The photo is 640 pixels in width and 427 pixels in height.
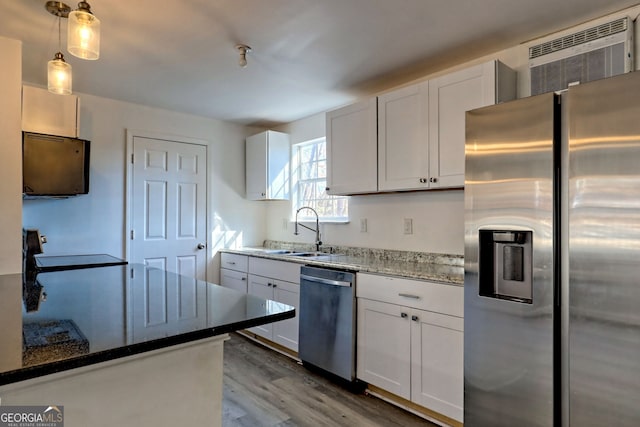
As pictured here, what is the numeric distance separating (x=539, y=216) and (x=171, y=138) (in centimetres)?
348

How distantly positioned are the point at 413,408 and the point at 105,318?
196cm

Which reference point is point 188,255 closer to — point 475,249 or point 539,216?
point 475,249

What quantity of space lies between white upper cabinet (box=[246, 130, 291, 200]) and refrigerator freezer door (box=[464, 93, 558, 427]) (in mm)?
2571

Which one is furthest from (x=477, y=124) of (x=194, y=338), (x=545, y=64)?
(x=194, y=338)

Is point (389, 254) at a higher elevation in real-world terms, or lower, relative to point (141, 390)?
higher

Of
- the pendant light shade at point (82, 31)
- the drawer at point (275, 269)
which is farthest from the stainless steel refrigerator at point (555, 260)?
the pendant light shade at point (82, 31)

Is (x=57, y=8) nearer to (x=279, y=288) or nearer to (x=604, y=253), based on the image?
(x=279, y=288)

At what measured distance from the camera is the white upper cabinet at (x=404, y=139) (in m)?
2.56

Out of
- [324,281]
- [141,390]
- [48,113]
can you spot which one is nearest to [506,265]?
[324,281]

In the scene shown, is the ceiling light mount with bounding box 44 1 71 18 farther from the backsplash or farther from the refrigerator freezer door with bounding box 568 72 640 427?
the backsplash

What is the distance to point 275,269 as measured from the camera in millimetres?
3357

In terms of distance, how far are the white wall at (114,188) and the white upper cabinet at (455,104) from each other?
2585mm

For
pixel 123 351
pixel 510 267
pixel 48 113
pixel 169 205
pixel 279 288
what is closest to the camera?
pixel 123 351

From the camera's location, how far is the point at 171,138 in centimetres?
390
